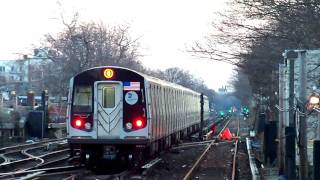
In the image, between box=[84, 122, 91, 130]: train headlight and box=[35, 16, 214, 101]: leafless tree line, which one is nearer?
box=[84, 122, 91, 130]: train headlight

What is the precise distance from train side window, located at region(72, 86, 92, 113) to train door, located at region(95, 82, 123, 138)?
0.26 meters

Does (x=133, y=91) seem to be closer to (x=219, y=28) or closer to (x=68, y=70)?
(x=219, y=28)

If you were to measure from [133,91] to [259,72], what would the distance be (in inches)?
385

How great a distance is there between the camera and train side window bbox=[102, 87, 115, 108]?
19.1 m

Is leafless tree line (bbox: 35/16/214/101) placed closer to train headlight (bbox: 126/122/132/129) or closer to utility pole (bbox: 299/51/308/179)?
train headlight (bbox: 126/122/132/129)

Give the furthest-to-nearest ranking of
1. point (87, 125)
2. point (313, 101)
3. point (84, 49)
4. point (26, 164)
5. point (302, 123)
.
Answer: point (84, 49) → point (26, 164) → point (87, 125) → point (302, 123) → point (313, 101)

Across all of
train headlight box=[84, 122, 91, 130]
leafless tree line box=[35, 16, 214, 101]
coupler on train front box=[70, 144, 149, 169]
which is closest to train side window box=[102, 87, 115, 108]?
train headlight box=[84, 122, 91, 130]

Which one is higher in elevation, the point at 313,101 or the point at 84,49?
the point at 84,49

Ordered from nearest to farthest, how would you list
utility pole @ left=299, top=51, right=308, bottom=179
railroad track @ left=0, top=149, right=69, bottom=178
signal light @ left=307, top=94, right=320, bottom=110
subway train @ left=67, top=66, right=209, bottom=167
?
signal light @ left=307, top=94, right=320, bottom=110, utility pole @ left=299, top=51, right=308, bottom=179, subway train @ left=67, top=66, right=209, bottom=167, railroad track @ left=0, top=149, right=69, bottom=178

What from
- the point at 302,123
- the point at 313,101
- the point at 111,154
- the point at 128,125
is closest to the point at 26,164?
the point at 111,154

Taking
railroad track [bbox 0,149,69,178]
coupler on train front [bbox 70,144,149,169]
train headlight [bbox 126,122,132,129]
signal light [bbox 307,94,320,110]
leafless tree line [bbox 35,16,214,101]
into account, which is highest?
leafless tree line [bbox 35,16,214,101]

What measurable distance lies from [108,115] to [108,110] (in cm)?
15

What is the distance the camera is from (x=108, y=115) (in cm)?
1902

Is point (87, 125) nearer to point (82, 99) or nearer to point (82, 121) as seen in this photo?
point (82, 121)
